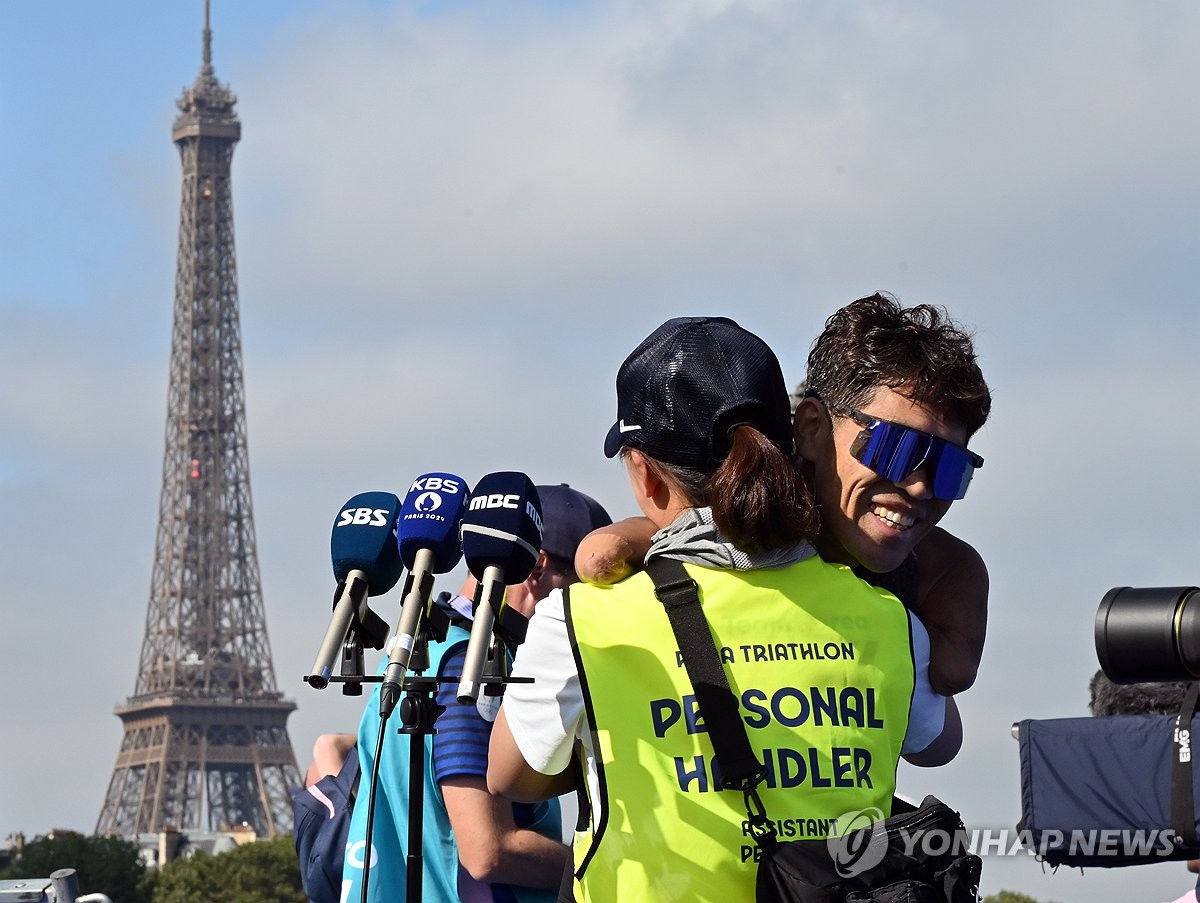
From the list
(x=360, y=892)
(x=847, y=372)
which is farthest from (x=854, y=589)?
(x=360, y=892)

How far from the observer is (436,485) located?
13.8 ft

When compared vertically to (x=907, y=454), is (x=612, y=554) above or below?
below

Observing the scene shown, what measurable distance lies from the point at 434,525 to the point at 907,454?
957mm

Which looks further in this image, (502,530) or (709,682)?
(502,530)

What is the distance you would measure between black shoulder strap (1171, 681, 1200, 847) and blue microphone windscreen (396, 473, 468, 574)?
1.64m

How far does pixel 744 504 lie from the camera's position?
3.45 metres

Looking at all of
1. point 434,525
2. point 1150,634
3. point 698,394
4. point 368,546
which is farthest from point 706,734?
point 368,546

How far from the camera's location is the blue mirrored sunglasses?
12.1 ft

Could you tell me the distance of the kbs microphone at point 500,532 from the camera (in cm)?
393

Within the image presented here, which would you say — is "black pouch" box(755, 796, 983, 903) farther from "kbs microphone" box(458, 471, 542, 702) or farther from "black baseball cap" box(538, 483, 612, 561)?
"black baseball cap" box(538, 483, 612, 561)

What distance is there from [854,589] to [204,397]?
86876 mm

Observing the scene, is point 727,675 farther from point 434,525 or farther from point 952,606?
point 434,525

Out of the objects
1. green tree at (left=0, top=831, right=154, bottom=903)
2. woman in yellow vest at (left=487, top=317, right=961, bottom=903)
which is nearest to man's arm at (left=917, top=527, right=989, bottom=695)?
woman in yellow vest at (left=487, top=317, right=961, bottom=903)

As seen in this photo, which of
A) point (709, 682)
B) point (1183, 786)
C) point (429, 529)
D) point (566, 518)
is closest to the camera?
point (709, 682)
